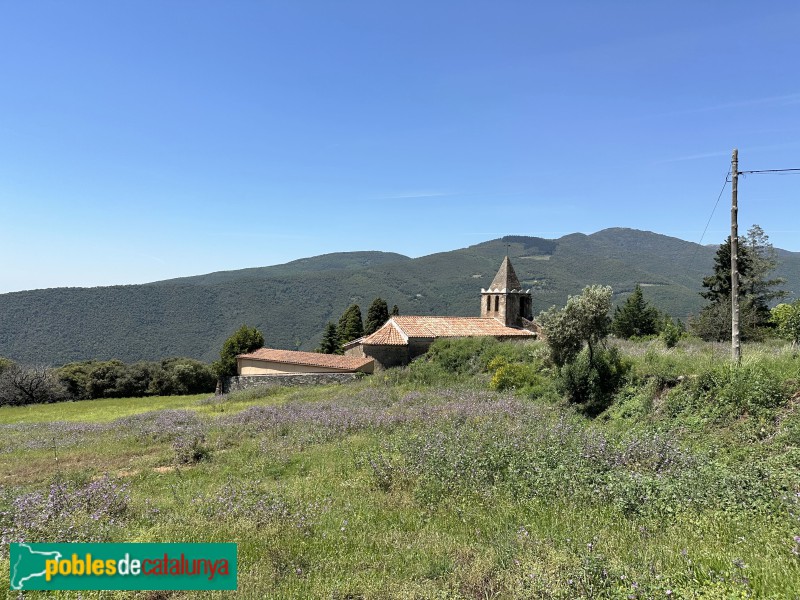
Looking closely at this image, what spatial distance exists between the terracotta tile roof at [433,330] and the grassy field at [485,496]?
17504 mm

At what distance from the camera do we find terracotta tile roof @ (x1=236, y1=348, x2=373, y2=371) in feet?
108

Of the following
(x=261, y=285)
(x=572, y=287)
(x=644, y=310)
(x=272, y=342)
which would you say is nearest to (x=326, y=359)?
(x=644, y=310)

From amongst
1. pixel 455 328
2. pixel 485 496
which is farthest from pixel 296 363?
pixel 485 496

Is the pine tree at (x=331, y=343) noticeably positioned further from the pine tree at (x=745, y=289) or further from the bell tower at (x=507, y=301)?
the pine tree at (x=745, y=289)

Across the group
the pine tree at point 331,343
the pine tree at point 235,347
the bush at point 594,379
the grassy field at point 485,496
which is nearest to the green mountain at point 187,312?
the pine tree at point 331,343

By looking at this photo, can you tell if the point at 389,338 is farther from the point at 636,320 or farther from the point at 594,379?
the point at 636,320

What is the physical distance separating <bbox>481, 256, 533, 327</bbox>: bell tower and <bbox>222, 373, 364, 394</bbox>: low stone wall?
13.7 m

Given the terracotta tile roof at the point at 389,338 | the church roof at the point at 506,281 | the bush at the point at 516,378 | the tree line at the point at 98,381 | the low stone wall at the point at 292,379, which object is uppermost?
the church roof at the point at 506,281

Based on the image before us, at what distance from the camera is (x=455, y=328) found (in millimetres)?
34406

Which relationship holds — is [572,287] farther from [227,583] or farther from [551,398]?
[227,583]

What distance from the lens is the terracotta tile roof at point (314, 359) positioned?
3288 cm

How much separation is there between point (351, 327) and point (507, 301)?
2771 cm

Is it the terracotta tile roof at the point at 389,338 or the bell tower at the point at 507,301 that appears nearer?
the terracotta tile roof at the point at 389,338

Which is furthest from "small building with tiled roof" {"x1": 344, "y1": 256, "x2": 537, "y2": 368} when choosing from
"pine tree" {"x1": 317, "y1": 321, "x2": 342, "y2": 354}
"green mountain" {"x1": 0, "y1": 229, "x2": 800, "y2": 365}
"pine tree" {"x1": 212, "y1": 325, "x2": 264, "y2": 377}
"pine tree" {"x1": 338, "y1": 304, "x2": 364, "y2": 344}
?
"green mountain" {"x1": 0, "y1": 229, "x2": 800, "y2": 365}
